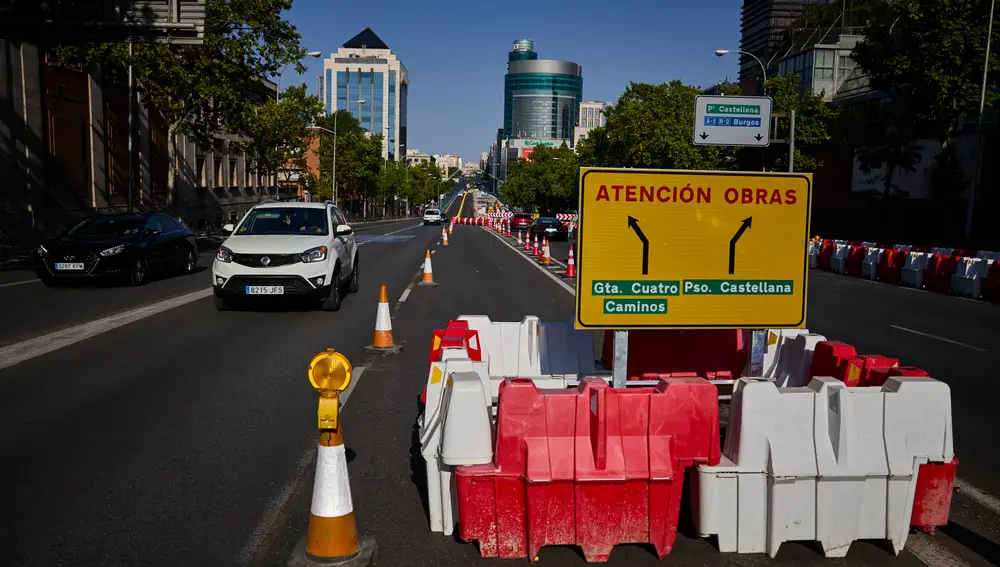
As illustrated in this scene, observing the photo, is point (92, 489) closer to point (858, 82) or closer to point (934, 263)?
point (934, 263)

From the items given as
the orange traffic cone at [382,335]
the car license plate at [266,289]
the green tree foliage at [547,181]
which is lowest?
the orange traffic cone at [382,335]

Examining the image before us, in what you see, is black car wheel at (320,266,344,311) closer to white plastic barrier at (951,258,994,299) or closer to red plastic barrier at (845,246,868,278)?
white plastic barrier at (951,258,994,299)

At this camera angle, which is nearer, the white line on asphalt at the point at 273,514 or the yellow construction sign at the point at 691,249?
the white line on asphalt at the point at 273,514

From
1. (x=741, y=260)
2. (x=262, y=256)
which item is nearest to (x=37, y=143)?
(x=262, y=256)

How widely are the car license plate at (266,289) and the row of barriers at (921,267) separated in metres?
14.4

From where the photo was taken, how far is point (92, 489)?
521 cm

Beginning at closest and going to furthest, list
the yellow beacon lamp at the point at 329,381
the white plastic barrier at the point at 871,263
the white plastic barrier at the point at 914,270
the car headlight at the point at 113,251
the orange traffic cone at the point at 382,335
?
the yellow beacon lamp at the point at 329,381 < the orange traffic cone at the point at 382,335 < the car headlight at the point at 113,251 < the white plastic barrier at the point at 914,270 < the white plastic barrier at the point at 871,263

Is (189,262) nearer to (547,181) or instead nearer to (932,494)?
(932,494)

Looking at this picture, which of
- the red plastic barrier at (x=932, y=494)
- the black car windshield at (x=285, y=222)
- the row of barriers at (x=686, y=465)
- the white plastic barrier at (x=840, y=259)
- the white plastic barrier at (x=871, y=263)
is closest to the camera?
the row of barriers at (x=686, y=465)

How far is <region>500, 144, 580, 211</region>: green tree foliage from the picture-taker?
95.6 meters

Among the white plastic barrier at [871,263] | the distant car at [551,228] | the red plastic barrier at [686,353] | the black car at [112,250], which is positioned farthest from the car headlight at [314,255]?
the distant car at [551,228]

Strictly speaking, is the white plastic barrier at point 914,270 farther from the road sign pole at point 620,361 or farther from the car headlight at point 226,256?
the road sign pole at point 620,361

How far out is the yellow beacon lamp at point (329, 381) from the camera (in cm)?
405

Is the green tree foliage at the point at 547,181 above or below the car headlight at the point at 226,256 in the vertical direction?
above
